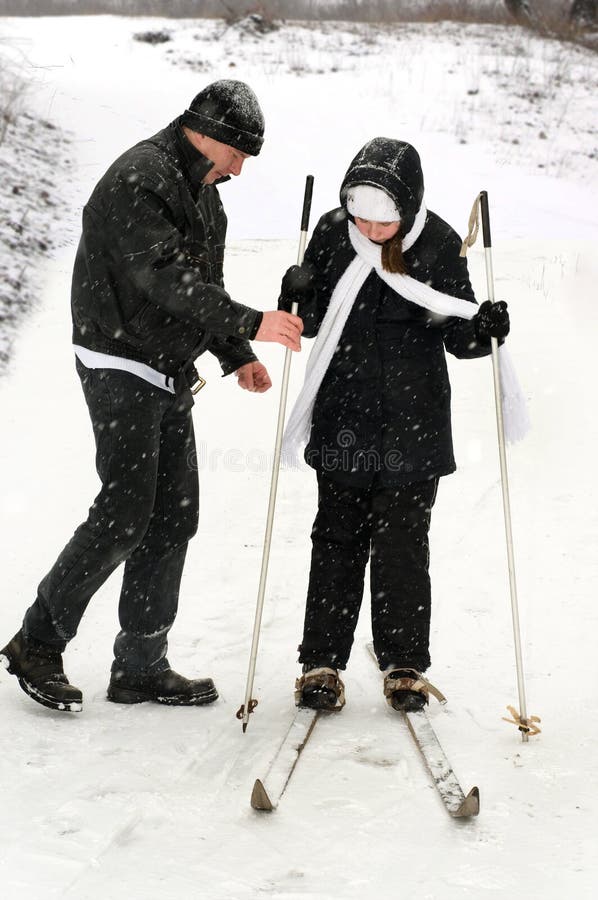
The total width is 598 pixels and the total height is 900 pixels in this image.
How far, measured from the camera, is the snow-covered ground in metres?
2.64

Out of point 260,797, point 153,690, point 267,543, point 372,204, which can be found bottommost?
point 153,690

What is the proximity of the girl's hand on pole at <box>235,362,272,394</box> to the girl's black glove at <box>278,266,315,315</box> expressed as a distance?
295 mm

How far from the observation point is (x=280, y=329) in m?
3.27

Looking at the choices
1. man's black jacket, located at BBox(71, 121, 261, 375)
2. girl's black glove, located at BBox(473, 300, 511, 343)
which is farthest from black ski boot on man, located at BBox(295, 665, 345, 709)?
girl's black glove, located at BBox(473, 300, 511, 343)

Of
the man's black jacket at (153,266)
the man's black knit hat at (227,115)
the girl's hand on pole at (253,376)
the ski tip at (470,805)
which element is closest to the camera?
the ski tip at (470,805)

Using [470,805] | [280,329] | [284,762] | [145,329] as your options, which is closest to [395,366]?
[280,329]

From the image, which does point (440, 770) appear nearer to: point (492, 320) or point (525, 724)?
point (525, 724)

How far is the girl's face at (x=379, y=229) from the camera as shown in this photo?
3.48 metres

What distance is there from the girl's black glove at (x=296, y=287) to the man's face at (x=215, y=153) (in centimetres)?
38

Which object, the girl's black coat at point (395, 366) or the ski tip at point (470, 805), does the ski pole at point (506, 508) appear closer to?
the girl's black coat at point (395, 366)

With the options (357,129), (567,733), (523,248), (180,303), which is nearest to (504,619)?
(567,733)

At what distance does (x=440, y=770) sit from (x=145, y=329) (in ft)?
5.26

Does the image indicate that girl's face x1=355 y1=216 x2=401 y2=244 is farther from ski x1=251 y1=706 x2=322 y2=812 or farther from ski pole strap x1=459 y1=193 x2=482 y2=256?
ski x1=251 y1=706 x2=322 y2=812

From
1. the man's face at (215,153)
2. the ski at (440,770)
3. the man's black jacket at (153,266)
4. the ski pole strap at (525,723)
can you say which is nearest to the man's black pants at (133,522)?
the man's black jacket at (153,266)
